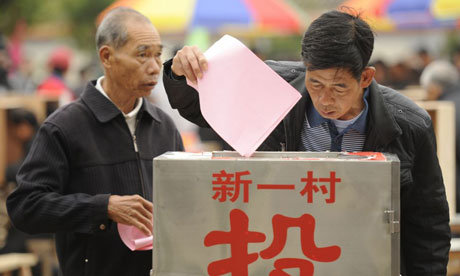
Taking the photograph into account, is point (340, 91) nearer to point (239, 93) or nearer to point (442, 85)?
point (239, 93)

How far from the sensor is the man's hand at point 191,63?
A: 84.0 inches

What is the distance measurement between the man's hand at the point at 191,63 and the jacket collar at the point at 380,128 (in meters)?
0.58

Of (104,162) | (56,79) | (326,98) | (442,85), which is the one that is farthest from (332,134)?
(56,79)

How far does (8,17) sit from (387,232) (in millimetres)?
21106

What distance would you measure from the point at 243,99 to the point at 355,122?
1.57 feet

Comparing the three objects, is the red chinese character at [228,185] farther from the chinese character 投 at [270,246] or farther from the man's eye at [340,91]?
the man's eye at [340,91]

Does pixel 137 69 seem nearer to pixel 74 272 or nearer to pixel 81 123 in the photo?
pixel 81 123

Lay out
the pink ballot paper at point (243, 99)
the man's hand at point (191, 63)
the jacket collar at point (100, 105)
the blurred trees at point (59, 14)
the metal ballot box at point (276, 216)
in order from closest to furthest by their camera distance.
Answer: the metal ballot box at point (276, 216)
the pink ballot paper at point (243, 99)
the man's hand at point (191, 63)
the jacket collar at point (100, 105)
the blurred trees at point (59, 14)

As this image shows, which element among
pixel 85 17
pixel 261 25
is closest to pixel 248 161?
pixel 261 25

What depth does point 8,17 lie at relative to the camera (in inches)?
846

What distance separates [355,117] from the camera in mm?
2383

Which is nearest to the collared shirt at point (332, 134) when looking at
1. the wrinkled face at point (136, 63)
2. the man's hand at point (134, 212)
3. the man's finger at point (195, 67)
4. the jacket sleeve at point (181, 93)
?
the jacket sleeve at point (181, 93)

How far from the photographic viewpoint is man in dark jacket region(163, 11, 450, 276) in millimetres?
2178

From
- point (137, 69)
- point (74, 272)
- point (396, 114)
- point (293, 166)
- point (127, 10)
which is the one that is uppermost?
point (127, 10)
